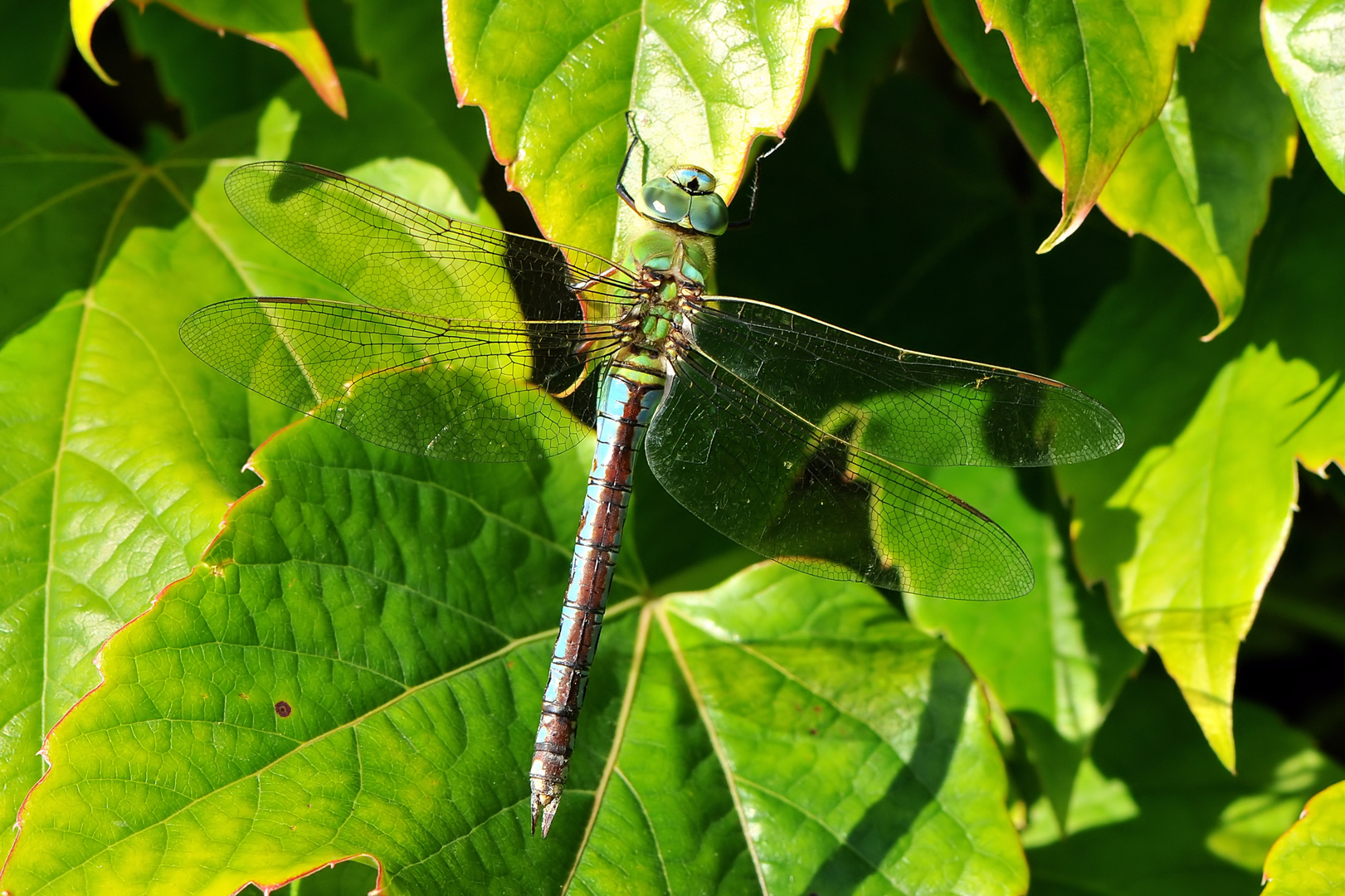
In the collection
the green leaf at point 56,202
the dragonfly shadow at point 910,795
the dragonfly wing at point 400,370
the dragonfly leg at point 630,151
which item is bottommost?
the dragonfly shadow at point 910,795

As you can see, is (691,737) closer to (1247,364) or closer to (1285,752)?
(1247,364)

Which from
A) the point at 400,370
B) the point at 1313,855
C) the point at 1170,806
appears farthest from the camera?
the point at 1170,806

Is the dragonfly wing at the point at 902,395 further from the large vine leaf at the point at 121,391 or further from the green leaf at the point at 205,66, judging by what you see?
the green leaf at the point at 205,66

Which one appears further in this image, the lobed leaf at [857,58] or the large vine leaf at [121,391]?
the lobed leaf at [857,58]

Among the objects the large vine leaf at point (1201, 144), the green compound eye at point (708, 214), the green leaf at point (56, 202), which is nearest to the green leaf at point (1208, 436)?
the large vine leaf at point (1201, 144)

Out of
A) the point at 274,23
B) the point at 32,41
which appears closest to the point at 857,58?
the point at 274,23

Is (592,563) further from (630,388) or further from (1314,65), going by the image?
(1314,65)

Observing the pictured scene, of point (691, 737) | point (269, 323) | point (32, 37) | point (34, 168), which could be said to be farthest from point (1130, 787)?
point (32, 37)

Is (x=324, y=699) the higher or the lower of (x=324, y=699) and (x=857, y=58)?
the lower

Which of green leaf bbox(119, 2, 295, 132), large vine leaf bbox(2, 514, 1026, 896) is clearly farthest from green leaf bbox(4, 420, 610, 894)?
green leaf bbox(119, 2, 295, 132)
